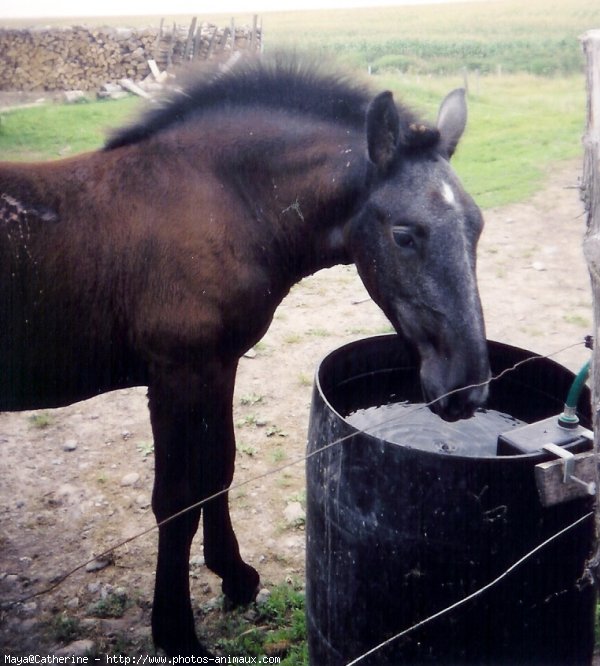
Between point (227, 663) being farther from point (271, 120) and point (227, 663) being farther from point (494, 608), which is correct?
point (271, 120)

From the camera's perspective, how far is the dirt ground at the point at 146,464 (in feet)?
10.4

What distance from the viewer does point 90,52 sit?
17.2 meters

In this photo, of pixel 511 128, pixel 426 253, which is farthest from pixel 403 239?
pixel 511 128

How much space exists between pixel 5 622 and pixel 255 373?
102 inches

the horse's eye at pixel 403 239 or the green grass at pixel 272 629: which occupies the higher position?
the horse's eye at pixel 403 239

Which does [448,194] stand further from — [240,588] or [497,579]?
[240,588]

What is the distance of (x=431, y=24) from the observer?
2525 centimetres

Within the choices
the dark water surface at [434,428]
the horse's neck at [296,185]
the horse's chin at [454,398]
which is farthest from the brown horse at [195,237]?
the dark water surface at [434,428]

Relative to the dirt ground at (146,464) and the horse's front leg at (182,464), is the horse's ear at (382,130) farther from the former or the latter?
the horse's front leg at (182,464)

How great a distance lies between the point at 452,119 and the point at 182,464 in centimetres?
180

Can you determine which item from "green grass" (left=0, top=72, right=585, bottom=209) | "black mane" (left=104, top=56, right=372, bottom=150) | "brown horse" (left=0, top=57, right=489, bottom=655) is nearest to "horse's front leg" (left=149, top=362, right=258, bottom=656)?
"brown horse" (left=0, top=57, right=489, bottom=655)

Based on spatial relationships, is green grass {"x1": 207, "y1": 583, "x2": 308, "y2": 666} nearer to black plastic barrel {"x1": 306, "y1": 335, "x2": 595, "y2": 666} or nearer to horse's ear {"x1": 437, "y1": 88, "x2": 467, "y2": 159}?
black plastic barrel {"x1": 306, "y1": 335, "x2": 595, "y2": 666}

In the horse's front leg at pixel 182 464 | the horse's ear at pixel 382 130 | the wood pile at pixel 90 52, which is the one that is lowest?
the horse's front leg at pixel 182 464

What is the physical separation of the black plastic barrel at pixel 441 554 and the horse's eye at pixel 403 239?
1.83 ft
